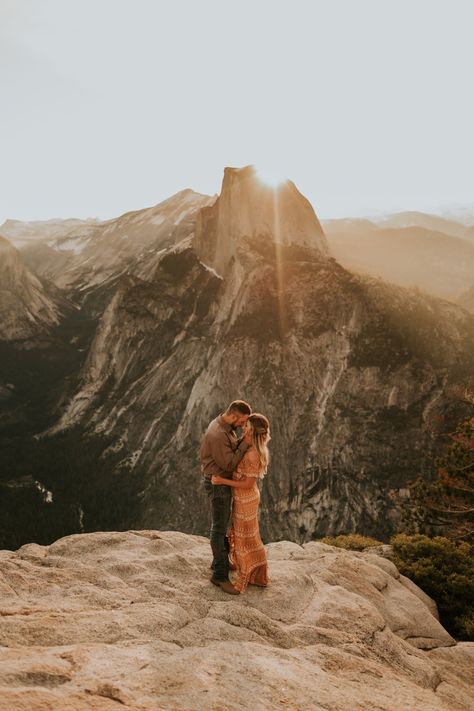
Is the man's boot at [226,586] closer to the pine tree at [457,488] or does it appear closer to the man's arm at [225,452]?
the man's arm at [225,452]

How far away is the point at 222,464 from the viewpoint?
323 inches

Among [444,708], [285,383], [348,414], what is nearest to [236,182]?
[285,383]

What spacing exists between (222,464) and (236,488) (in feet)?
2.19

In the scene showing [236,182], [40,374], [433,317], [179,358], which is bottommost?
[40,374]

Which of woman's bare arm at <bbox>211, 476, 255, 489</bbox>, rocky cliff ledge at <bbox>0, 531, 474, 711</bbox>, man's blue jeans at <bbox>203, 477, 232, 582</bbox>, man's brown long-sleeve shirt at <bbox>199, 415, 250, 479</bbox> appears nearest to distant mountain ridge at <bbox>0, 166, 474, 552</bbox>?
rocky cliff ledge at <bbox>0, 531, 474, 711</bbox>

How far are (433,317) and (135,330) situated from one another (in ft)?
179

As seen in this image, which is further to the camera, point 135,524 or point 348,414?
point 135,524

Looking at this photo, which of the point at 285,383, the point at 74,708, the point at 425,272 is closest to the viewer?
the point at 74,708

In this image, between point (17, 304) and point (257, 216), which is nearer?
point (257, 216)

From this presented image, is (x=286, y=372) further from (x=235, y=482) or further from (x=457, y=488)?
(x=235, y=482)

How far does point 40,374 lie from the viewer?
424 ft

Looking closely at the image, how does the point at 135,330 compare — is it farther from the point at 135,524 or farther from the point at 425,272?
the point at 425,272

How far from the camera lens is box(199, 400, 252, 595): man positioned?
8195 mm

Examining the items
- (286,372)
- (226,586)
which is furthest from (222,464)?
(286,372)
